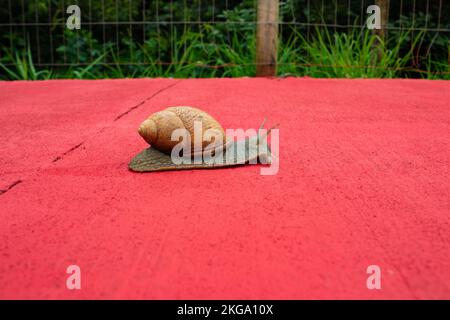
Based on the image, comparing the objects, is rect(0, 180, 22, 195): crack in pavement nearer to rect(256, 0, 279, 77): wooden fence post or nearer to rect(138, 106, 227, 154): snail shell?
rect(138, 106, 227, 154): snail shell

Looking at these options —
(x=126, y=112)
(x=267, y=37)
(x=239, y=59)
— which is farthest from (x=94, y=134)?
(x=239, y=59)

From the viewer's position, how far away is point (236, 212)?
64.0 inches

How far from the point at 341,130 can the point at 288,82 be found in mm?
1487

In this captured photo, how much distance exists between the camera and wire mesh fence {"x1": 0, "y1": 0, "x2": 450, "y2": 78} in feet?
16.5

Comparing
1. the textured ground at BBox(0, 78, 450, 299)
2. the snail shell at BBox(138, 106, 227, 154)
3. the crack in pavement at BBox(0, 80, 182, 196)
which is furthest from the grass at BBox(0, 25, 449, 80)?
the snail shell at BBox(138, 106, 227, 154)

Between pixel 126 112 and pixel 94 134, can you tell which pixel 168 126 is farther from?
pixel 126 112

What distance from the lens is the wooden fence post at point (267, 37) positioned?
13.9 feet

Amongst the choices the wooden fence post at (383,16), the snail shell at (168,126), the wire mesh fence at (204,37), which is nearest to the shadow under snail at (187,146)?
the snail shell at (168,126)

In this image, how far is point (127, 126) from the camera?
276 centimetres

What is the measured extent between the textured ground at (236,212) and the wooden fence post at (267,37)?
139 cm

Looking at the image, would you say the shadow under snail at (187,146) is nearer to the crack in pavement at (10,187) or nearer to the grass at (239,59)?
the crack in pavement at (10,187)

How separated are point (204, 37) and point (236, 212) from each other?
165 inches

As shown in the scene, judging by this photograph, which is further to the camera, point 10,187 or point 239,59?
point 239,59

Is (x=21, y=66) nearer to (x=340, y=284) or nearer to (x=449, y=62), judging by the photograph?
(x=449, y=62)
